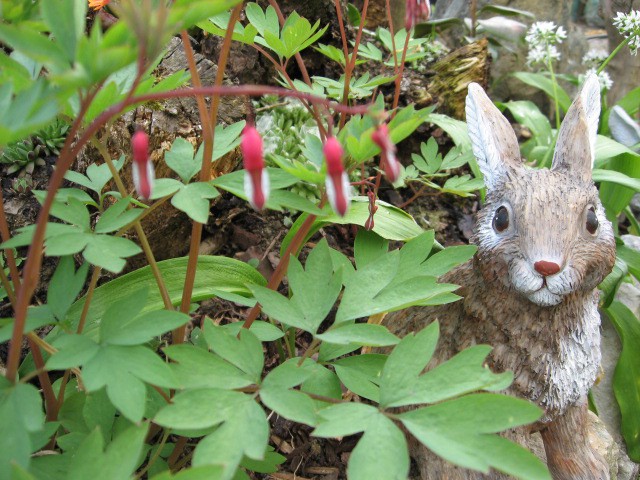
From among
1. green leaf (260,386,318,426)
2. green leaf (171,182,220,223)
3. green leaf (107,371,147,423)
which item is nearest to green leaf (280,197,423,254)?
green leaf (171,182,220,223)

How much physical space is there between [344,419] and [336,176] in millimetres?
442

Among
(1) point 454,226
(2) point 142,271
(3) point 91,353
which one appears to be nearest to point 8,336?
(3) point 91,353

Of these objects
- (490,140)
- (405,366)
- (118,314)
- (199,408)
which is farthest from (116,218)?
(490,140)

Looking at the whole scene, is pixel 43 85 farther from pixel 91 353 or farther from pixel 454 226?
pixel 454 226

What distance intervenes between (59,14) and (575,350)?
1485 mm

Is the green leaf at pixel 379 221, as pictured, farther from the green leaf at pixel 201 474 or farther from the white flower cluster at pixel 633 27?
the white flower cluster at pixel 633 27

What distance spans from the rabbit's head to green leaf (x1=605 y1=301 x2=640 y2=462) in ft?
3.57

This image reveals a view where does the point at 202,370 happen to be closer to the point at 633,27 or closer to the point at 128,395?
the point at 128,395

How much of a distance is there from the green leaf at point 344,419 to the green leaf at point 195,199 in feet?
1.40

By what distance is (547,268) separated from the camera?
144 cm

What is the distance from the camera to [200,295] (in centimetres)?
176

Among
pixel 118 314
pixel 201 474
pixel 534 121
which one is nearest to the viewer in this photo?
pixel 201 474

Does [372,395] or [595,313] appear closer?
[372,395]

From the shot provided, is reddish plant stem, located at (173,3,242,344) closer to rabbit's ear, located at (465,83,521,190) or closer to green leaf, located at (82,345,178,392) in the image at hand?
green leaf, located at (82,345,178,392)
